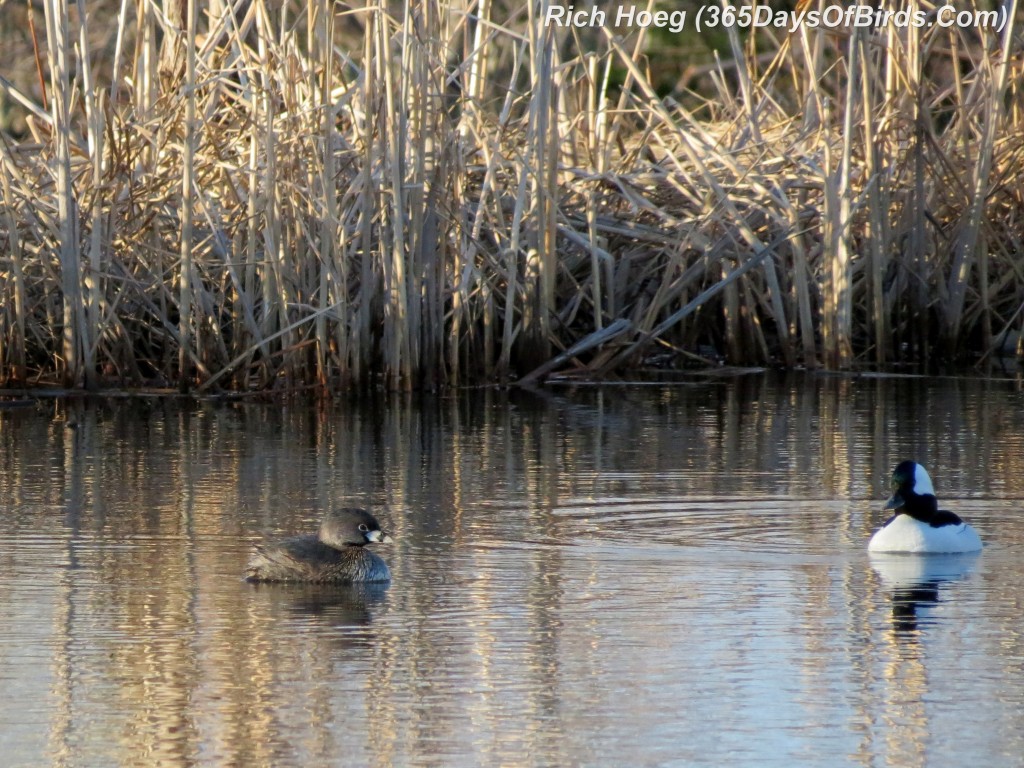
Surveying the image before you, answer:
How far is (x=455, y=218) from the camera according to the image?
988 centimetres

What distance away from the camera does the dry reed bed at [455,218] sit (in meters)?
9.59

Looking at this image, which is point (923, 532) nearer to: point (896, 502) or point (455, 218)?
point (896, 502)

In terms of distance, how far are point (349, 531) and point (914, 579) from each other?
1.65 metres

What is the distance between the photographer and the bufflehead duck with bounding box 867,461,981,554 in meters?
6.07

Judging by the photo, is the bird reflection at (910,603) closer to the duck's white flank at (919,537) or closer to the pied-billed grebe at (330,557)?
the duck's white flank at (919,537)

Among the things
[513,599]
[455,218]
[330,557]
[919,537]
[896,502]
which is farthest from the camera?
[455,218]

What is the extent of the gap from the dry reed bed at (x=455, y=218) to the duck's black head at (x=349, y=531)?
12.6 feet

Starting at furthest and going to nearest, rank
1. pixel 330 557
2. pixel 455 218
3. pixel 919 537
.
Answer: pixel 455 218, pixel 919 537, pixel 330 557

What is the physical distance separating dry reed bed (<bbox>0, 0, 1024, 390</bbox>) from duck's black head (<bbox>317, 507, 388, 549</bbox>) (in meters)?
3.83

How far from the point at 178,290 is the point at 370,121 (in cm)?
158

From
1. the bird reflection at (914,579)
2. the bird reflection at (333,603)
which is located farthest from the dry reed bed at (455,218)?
the bird reflection at (914,579)

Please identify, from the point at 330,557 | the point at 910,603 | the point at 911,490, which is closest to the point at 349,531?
the point at 330,557

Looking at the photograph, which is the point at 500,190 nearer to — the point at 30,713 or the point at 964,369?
the point at 964,369

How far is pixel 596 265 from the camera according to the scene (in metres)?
10.8
